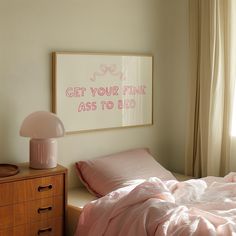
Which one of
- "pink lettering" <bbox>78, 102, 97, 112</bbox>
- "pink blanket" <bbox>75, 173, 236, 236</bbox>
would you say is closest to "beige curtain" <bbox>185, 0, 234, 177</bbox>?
"pink blanket" <bbox>75, 173, 236, 236</bbox>

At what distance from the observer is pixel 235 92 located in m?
3.49

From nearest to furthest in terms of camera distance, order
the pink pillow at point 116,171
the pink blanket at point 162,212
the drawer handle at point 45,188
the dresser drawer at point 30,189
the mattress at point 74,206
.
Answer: the pink blanket at point 162,212 → the dresser drawer at point 30,189 → the drawer handle at point 45,188 → the mattress at point 74,206 → the pink pillow at point 116,171

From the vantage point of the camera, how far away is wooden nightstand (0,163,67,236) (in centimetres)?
263

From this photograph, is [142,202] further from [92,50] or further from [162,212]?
[92,50]

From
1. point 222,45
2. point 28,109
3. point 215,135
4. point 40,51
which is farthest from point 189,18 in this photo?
point 28,109

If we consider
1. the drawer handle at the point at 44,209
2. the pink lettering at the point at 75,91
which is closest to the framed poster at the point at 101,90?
the pink lettering at the point at 75,91

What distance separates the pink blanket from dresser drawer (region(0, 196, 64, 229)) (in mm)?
196

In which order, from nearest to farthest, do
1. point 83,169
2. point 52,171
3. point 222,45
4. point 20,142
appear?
point 52,171, point 20,142, point 83,169, point 222,45

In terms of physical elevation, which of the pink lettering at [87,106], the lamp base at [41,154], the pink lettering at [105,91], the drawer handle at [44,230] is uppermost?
the pink lettering at [105,91]

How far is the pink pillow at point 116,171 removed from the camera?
3.14 metres

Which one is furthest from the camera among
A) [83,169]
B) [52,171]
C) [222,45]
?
[222,45]

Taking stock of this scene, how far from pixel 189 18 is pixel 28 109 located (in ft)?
5.07

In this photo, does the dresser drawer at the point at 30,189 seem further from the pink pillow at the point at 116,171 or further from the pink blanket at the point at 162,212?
the pink pillow at the point at 116,171

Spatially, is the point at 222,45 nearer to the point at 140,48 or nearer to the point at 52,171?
the point at 140,48
